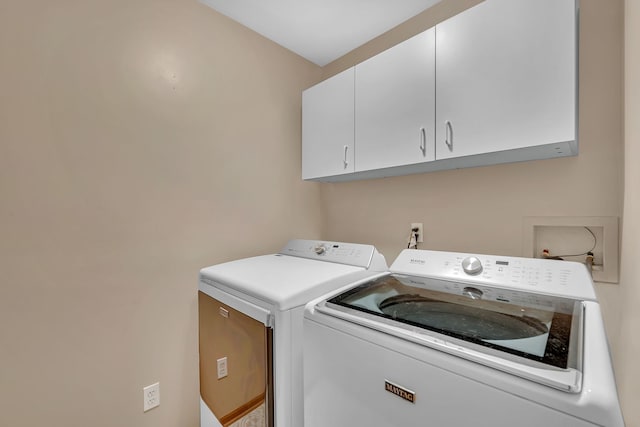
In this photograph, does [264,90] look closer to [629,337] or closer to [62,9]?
[62,9]

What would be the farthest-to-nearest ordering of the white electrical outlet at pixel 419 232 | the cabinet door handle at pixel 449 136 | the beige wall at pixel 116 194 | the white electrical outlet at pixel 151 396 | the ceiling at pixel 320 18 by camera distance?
the white electrical outlet at pixel 419 232, the ceiling at pixel 320 18, the white electrical outlet at pixel 151 396, the cabinet door handle at pixel 449 136, the beige wall at pixel 116 194

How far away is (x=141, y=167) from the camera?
4.75 ft

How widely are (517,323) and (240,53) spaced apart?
2013 millimetres

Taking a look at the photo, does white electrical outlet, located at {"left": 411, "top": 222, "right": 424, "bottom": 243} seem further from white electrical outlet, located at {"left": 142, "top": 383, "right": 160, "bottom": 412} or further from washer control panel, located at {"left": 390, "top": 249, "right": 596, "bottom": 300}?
white electrical outlet, located at {"left": 142, "top": 383, "right": 160, "bottom": 412}

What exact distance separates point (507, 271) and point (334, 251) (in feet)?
2.77

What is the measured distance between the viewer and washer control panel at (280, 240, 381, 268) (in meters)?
1.50

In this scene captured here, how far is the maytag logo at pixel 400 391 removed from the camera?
0.73 m

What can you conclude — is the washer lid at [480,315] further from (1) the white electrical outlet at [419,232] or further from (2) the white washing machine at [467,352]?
(1) the white electrical outlet at [419,232]

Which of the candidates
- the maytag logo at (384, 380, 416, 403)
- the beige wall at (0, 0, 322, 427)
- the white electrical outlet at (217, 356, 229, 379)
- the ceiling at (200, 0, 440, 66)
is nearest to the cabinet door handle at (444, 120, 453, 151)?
the ceiling at (200, 0, 440, 66)

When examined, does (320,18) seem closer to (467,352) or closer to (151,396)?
(467,352)

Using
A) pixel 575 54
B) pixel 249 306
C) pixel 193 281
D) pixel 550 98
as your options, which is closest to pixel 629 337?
pixel 550 98

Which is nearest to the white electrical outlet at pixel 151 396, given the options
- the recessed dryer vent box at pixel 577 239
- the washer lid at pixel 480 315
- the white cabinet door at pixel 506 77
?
the washer lid at pixel 480 315

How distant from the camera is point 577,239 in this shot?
126 cm

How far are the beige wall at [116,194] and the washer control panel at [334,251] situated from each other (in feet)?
0.88
